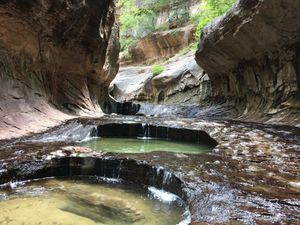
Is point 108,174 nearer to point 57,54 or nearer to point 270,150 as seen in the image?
point 270,150

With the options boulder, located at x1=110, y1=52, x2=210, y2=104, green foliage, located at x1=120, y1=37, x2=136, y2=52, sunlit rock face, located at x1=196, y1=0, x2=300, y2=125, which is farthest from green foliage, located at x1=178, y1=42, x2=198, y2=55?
sunlit rock face, located at x1=196, y1=0, x2=300, y2=125

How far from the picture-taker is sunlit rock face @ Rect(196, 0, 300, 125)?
9.45 m

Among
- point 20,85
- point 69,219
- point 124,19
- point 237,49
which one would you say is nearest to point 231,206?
point 69,219

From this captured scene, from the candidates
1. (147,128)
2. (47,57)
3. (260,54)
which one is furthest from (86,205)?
(260,54)

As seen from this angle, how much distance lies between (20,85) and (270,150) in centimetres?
711

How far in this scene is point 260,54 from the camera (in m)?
11.6

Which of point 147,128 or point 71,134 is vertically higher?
point 147,128

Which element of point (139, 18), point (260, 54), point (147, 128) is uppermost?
point (139, 18)

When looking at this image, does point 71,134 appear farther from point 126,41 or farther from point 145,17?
point 126,41

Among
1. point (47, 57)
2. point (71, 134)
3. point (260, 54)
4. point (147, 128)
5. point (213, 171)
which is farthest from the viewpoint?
point (260, 54)

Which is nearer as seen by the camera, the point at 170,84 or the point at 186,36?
the point at 170,84

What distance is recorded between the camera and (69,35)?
10828mm

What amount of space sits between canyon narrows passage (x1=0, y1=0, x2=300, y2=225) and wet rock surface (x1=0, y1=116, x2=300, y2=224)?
19 mm

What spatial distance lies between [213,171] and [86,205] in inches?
74.9
